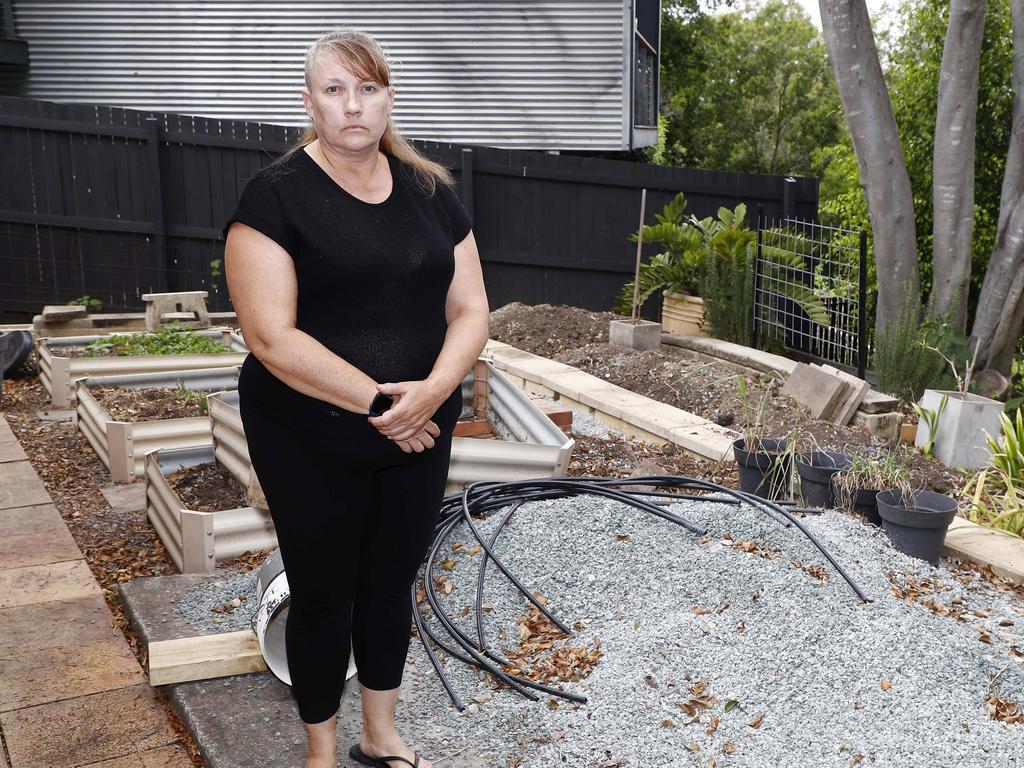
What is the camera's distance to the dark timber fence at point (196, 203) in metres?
9.68

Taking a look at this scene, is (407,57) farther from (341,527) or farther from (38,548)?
(341,527)

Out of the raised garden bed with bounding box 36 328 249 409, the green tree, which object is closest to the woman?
the raised garden bed with bounding box 36 328 249 409

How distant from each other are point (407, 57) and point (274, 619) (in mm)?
12188

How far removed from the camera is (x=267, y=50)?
13812 mm

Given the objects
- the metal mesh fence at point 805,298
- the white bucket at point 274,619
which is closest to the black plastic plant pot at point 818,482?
the white bucket at point 274,619

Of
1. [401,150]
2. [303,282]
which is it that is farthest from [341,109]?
[303,282]

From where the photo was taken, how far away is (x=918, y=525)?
375cm

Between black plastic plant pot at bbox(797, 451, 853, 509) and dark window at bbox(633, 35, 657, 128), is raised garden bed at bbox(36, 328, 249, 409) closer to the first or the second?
black plastic plant pot at bbox(797, 451, 853, 509)

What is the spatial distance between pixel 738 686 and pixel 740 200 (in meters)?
8.33

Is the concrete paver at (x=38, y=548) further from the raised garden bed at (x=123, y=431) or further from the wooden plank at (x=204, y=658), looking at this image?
the wooden plank at (x=204, y=658)

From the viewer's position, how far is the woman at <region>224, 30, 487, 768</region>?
2.09 meters

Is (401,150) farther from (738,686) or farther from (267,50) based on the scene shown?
(267,50)

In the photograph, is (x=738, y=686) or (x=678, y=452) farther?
(x=678, y=452)

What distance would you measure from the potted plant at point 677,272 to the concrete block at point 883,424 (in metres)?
2.86
